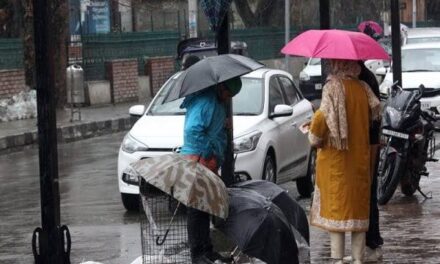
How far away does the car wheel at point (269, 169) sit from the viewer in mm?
12578

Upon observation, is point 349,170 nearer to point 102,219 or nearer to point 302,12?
point 102,219

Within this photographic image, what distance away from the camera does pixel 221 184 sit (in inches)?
286

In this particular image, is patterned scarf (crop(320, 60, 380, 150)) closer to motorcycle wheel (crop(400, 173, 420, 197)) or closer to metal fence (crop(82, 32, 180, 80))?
motorcycle wheel (crop(400, 173, 420, 197))

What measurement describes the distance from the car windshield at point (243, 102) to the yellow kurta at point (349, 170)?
4.71 m

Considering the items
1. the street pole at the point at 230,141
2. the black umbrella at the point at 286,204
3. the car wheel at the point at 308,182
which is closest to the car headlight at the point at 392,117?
the car wheel at the point at 308,182

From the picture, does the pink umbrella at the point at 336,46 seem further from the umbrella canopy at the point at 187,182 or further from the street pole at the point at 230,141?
A: the umbrella canopy at the point at 187,182

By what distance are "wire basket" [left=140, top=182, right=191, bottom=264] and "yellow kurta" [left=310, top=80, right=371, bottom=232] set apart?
1424 millimetres

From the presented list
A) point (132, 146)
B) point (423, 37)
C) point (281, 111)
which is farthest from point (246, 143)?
point (423, 37)

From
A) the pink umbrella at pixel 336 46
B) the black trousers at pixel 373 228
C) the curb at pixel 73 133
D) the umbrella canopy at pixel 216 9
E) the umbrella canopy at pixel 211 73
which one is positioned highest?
the umbrella canopy at pixel 216 9

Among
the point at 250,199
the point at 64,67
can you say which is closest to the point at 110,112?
the point at 64,67

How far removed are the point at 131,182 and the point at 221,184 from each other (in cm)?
524

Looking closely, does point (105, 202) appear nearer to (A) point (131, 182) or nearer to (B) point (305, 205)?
(A) point (131, 182)

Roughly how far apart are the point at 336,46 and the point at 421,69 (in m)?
15.1

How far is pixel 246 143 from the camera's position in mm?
12359
